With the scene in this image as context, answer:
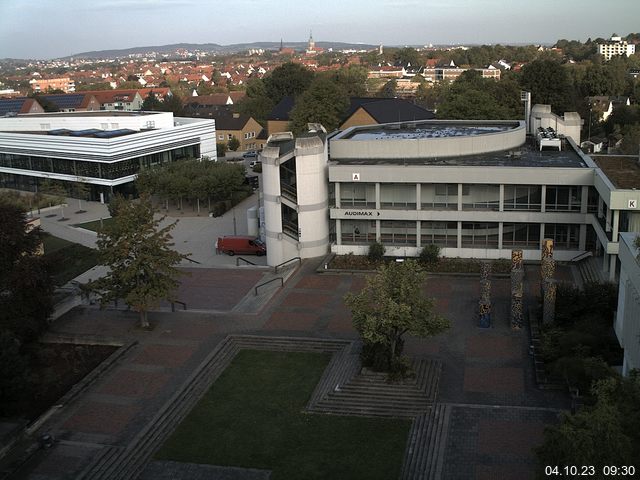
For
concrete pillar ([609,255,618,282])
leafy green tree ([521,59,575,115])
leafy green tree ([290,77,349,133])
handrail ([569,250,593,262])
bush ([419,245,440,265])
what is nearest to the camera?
concrete pillar ([609,255,618,282])

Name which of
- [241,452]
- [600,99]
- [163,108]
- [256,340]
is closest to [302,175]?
[256,340]

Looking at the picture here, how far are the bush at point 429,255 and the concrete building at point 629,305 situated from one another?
13861 mm

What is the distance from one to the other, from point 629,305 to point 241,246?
24.9 m

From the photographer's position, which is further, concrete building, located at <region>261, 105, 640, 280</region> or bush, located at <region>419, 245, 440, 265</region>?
bush, located at <region>419, 245, 440, 265</region>

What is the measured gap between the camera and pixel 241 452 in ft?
65.5

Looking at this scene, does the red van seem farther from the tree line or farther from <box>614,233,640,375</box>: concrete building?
<box>614,233,640,375</box>: concrete building

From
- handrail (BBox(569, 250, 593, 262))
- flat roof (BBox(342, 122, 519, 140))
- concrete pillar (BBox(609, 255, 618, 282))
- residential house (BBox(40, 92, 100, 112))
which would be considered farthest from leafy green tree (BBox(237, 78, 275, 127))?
concrete pillar (BBox(609, 255, 618, 282))

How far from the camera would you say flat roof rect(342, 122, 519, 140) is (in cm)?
4312

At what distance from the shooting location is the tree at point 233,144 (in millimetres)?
88125

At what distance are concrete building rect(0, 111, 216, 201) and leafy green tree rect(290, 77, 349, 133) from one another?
32.5 feet

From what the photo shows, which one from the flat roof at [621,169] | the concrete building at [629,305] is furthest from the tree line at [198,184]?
the concrete building at [629,305]

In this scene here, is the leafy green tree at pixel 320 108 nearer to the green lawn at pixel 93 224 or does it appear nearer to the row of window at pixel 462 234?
the green lawn at pixel 93 224

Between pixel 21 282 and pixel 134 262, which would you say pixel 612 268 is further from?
pixel 21 282

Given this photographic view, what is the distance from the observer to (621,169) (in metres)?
35.6
